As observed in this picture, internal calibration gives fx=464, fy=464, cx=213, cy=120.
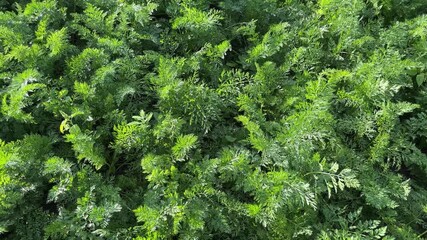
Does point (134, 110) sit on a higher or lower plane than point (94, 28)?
lower

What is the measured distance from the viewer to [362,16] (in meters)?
3.97

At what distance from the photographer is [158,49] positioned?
3576mm

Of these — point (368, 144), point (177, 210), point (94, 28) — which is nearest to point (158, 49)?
point (94, 28)

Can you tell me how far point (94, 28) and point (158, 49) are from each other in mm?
498

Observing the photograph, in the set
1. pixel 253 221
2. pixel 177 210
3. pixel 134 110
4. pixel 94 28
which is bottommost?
pixel 253 221

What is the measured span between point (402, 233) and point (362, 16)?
1897mm

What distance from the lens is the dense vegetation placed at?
2732 mm

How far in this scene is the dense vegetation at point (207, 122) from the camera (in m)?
2.73

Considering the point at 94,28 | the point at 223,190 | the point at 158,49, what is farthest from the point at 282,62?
the point at 94,28

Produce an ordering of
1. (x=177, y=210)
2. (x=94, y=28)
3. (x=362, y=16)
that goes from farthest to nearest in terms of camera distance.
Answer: (x=362, y=16) < (x=94, y=28) < (x=177, y=210)

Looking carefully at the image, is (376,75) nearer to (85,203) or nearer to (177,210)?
(177,210)

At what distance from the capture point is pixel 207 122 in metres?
3.10

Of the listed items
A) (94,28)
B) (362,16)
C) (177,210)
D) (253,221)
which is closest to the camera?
(177,210)

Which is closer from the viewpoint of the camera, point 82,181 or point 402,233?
point 82,181
